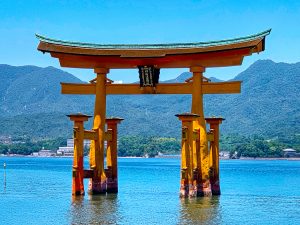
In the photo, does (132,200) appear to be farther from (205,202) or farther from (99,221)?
(99,221)

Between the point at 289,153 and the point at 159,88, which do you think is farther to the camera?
the point at 289,153

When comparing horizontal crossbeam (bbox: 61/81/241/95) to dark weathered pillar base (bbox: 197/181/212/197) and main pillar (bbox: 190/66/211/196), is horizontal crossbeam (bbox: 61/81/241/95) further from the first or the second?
dark weathered pillar base (bbox: 197/181/212/197)

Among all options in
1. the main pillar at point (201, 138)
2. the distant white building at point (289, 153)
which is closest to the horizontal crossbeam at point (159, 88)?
the main pillar at point (201, 138)

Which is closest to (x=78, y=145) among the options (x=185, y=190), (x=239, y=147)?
(x=185, y=190)

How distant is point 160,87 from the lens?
34.5 meters

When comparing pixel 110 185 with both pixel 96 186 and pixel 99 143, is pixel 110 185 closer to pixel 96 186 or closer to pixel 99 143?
pixel 96 186

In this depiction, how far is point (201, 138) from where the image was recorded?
32.7m

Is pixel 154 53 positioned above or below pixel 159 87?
above

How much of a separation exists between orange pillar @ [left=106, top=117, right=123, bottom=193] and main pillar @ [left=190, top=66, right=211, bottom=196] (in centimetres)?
474

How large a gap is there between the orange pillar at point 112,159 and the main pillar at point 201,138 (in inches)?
187

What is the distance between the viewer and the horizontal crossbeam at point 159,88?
33000 millimetres

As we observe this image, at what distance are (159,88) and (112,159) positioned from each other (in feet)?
14.2

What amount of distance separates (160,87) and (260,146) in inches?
5183

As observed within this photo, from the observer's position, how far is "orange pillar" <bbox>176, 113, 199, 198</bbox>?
30.9m
